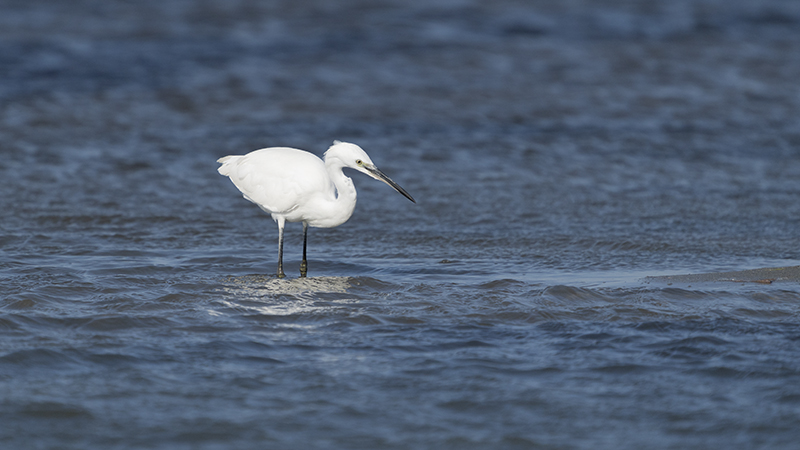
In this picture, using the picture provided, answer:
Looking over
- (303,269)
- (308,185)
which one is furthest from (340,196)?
(303,269)

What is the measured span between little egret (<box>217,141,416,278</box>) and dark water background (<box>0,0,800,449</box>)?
385 millimetres

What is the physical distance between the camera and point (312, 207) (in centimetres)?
562

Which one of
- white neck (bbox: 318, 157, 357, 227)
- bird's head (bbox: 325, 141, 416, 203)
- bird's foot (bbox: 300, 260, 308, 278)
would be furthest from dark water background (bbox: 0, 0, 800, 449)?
bird's head (bbox: 325, 141, 416, 203)

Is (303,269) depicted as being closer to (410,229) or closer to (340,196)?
(340,196)

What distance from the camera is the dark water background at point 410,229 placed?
3334mm

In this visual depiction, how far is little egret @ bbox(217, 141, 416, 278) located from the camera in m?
5.58

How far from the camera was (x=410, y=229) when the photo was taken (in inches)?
267

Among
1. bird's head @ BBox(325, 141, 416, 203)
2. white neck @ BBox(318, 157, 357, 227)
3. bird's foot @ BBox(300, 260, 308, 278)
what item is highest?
bird's head @ BBox(325, 141, 416, 203)

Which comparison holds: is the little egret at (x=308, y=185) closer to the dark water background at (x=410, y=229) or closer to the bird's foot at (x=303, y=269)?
the bird's foot at (x=303, y=269)

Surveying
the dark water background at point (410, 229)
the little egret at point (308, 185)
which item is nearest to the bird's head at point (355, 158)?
the little egret at point (308, 185)

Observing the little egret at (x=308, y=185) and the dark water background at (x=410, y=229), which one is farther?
the little egret at (x=308, y=185)

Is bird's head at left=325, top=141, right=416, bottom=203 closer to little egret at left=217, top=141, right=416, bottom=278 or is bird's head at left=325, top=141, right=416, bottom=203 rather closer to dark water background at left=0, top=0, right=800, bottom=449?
little egret at left=217, top=141, right=416, bottom=278

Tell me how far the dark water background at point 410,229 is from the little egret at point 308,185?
15.2 inches

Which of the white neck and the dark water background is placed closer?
the dark water background
